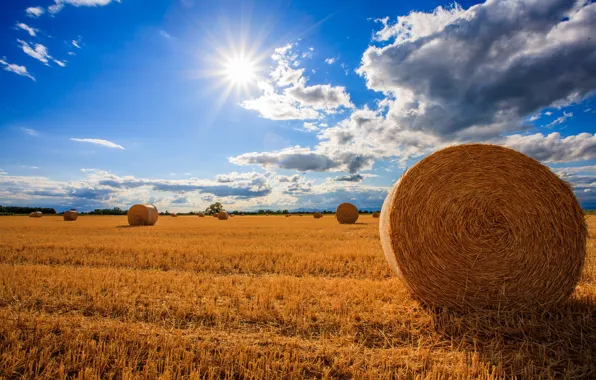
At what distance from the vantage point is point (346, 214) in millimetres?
22453

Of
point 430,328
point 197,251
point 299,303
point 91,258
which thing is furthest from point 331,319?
point 91,258

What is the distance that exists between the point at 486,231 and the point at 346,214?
58.3ft

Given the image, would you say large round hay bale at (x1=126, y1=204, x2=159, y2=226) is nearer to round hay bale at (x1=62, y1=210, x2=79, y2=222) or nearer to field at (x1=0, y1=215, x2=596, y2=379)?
round hay bale at (x1=62, y1=210, x2=79, y2=222)

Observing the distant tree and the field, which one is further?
the distant tree

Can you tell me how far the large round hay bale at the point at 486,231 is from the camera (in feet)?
15.1

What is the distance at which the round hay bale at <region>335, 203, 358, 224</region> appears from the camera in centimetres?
2228

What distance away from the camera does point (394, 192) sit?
5027mm

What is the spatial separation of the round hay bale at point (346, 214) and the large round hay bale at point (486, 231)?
57.1ft

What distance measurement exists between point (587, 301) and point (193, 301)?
215 inches

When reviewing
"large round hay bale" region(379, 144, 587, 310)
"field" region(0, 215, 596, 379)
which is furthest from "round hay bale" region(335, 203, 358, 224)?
"large round hay bale" region(379, 144, 587, 310)

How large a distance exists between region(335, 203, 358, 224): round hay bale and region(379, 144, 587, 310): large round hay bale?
57.1ft

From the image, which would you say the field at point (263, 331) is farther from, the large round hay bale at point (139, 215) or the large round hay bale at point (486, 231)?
the large round hay bale at point (139, 215)

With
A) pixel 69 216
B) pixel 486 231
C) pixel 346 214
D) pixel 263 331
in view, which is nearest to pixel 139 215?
pixel 69 216

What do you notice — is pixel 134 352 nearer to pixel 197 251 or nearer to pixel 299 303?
pixel 299 303
